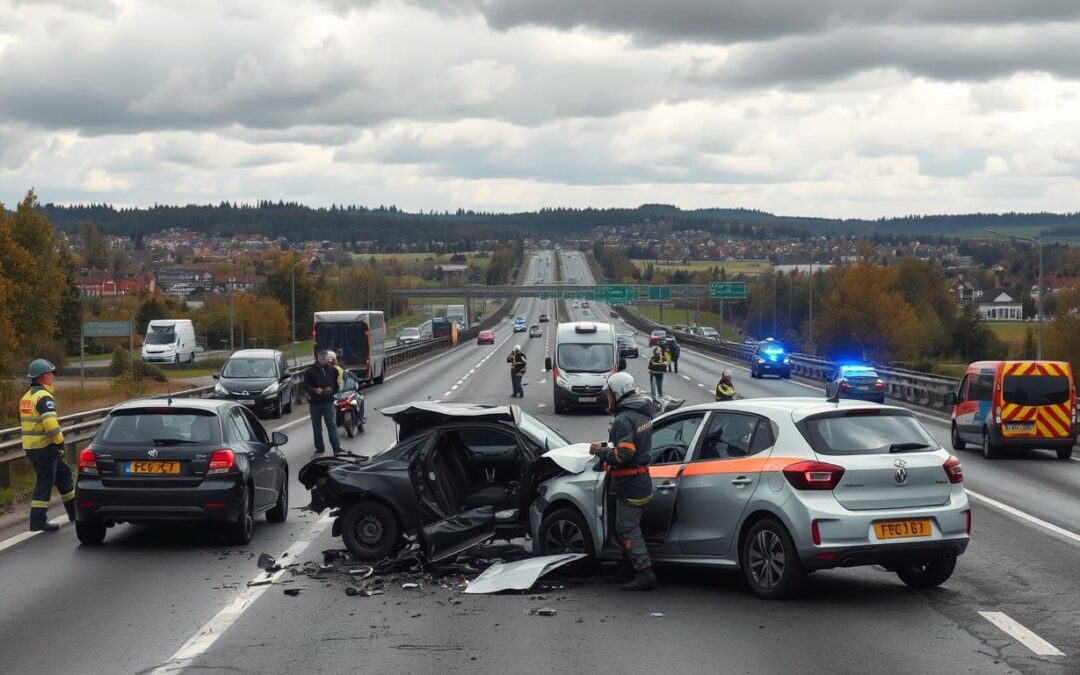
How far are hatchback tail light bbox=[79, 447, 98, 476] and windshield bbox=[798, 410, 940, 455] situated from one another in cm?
689

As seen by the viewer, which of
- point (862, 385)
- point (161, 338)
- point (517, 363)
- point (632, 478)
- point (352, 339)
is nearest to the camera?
point (632, 478)

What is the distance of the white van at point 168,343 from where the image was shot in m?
85.0

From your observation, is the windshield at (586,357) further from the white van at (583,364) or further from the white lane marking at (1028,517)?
the white lane marking at (1028,517)

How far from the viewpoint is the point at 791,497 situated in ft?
33.5

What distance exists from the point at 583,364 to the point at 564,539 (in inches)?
1015

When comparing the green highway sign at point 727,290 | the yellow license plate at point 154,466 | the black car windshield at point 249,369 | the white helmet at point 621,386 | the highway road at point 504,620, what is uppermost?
the white helmet at point 621,386

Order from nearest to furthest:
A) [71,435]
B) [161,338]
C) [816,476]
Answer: [816,476] → [71,435] → [161,338]

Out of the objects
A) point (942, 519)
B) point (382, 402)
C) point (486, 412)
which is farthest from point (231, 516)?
point (382, 402)

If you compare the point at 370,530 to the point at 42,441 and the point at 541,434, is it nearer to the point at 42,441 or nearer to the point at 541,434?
the point at 541,434

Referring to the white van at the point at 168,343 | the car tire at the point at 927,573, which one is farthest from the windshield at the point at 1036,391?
the white van at the point at 168,343

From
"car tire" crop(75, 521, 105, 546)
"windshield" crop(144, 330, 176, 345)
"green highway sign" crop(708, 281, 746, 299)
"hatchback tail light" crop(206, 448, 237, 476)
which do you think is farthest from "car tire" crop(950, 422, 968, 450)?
"green highway sign" crop(708, 281, 746, 299)

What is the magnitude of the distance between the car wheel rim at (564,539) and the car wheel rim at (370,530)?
159 cm

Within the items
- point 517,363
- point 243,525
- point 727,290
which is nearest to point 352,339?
point 517,363

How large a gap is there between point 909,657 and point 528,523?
435 cm
